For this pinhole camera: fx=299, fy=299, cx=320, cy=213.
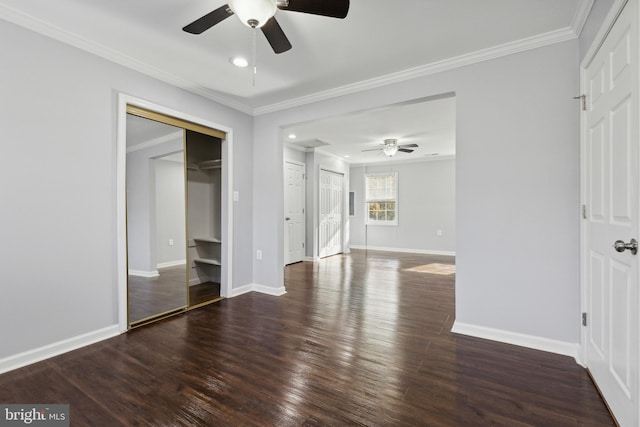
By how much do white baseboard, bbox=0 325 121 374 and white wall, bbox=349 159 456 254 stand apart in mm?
6752

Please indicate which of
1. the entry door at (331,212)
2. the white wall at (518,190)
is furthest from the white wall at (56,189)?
the entry door at (331,212)

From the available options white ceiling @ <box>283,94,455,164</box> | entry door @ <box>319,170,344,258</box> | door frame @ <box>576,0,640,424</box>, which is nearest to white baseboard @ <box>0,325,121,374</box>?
white ceiling @ <box>283,94,455,164</box>

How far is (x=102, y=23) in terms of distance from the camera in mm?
2258

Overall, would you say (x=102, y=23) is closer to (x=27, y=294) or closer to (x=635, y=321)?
(x=27, y=294)

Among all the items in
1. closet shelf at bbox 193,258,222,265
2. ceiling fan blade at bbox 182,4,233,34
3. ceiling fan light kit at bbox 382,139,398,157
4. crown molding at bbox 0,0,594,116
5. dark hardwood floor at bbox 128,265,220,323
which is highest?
crown molding at bbox 0,0,594,116

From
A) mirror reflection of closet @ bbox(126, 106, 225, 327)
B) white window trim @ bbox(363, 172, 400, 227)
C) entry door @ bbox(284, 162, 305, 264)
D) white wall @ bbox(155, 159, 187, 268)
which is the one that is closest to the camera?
mirror reflection of closet @ bbox(126, 106, 225, 327)

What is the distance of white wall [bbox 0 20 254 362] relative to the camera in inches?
82.8

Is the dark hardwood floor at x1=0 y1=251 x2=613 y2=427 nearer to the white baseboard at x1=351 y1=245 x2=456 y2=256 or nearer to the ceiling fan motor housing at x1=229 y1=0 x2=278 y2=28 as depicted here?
the ceiling fan motor housing at x1=229 y1=0 x2=278 y2=28

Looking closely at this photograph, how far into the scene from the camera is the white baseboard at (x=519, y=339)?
7.56ft

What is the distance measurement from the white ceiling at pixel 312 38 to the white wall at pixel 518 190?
220mm

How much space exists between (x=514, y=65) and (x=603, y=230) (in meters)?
1.53

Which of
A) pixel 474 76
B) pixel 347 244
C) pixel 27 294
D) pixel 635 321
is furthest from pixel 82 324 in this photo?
pixel 347 244

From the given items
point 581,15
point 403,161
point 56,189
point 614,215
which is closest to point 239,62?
point 56,189

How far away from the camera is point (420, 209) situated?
7.89m
